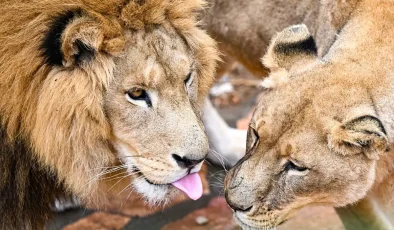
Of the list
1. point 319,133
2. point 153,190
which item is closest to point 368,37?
point 319,133

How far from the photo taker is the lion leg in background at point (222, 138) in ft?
15.1

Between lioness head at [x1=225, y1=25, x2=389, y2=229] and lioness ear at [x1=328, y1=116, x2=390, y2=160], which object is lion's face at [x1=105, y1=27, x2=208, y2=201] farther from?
lioness ear at [x1=328, y1=116, x2=390, y2=160]

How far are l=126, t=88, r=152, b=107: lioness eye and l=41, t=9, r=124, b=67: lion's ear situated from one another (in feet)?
0.59

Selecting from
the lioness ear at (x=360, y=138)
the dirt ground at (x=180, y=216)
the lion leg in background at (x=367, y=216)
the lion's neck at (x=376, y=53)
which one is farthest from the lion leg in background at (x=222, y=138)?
the lioness ear at (x=360, y=138)

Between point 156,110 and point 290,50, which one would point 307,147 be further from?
point 156,110

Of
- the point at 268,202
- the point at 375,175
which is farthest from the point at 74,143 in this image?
the point at 375,175

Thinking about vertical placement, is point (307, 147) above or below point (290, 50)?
below

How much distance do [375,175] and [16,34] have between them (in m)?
1.67

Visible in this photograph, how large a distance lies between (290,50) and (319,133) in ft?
1.65

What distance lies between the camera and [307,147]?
107 inches

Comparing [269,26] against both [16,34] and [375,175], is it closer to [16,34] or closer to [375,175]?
[375,175]

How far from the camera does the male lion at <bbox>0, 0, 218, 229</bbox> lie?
262 centimetres

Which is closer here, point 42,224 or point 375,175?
point 375,175

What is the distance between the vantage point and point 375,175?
9.71 ft
